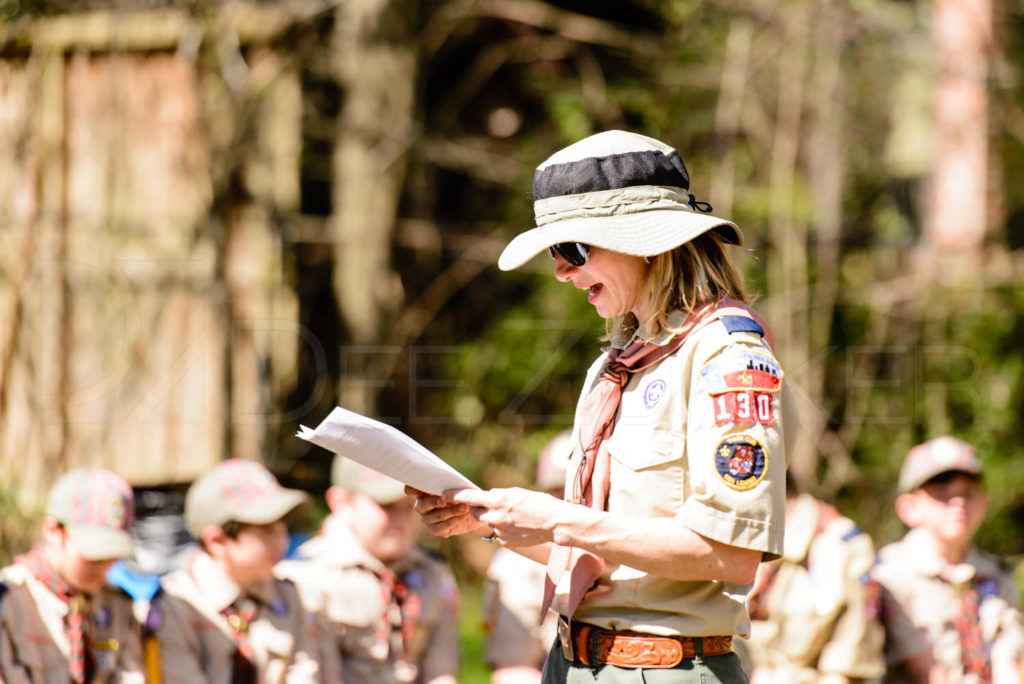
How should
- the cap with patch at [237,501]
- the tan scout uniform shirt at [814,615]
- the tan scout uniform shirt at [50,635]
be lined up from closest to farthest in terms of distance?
the tan scout uniform shirt at [50,635] < the cap with patch at [237,501] < the tan scout uniform shirt at [814,615]

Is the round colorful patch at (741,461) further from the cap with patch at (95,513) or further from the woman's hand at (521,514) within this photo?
the cap with patch at (95,513)

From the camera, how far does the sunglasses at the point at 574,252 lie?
2193mm

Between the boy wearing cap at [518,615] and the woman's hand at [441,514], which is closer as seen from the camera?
the woman's hand at [441,514]

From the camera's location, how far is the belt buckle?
7.28ft

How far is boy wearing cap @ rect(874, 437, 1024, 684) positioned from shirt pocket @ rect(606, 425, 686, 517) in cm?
275

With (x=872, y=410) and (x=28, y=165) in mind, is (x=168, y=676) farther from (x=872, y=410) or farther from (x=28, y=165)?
(x=872, y=410)

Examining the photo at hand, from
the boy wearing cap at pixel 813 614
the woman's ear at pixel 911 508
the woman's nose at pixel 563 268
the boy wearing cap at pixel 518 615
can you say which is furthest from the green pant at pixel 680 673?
the woman's ear at pixel 911 508

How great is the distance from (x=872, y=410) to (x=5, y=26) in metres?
5.70

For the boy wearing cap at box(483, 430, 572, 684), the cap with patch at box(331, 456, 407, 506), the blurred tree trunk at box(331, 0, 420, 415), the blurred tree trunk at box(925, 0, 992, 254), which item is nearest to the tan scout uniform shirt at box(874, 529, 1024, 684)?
the boy wearing cap at box(483, 430, 572, 684)

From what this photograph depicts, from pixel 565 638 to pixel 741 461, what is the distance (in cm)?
48

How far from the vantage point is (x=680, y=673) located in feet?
6.88

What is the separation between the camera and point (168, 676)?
3.84 metres

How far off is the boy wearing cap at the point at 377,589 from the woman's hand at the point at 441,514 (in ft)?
6.65

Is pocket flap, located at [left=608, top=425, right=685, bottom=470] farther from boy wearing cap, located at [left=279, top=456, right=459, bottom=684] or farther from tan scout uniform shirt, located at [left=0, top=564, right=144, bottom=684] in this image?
boy wearing cap, located at [left=279, top=456, right=459, bottom=684]
